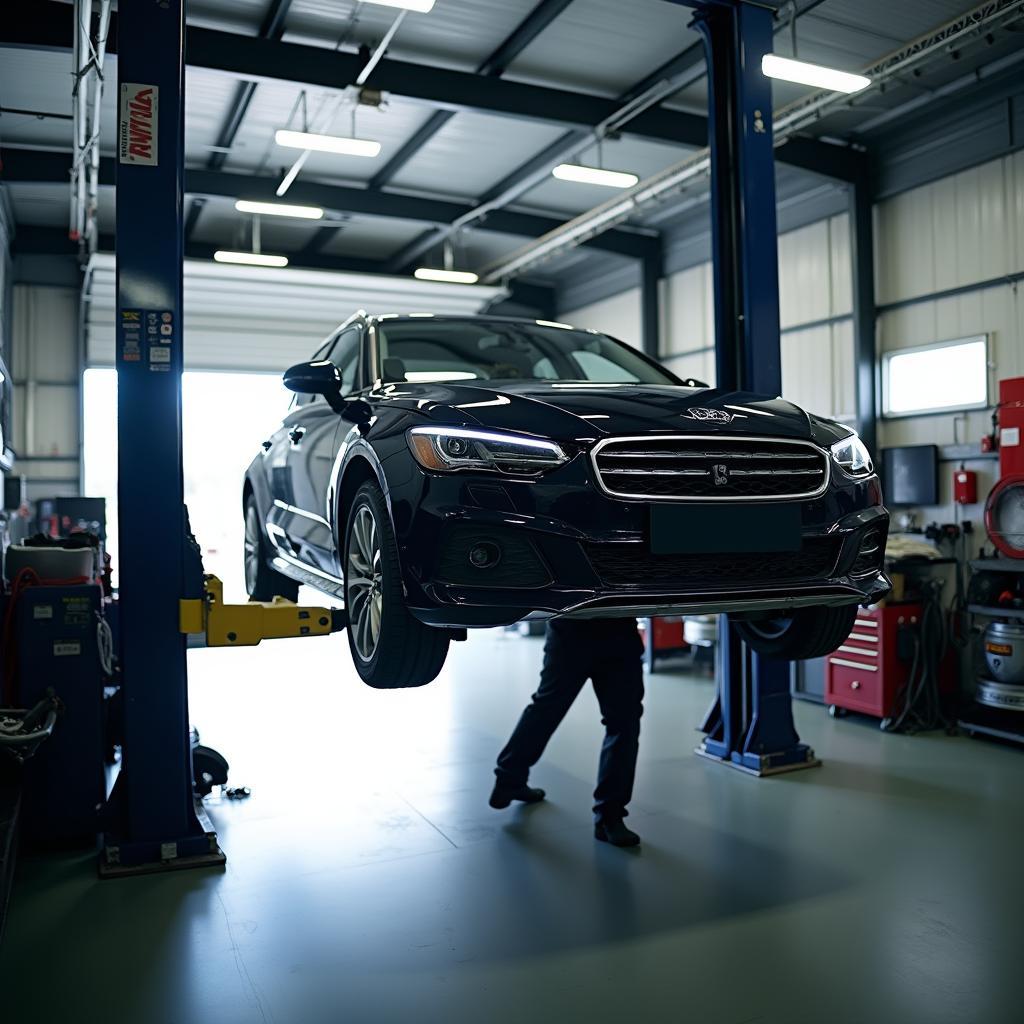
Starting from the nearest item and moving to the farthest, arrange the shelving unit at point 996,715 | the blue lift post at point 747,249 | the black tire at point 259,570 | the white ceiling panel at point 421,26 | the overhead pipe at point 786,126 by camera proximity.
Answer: the blue lift post at point 747,249
the black tire at point 259,570
the shelving unit at point 996,715
the overhead pipe at point 786,126
the white ceiling panel at point 421,26

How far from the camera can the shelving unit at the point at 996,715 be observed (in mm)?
5219

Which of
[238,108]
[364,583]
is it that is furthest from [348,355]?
[238,108]

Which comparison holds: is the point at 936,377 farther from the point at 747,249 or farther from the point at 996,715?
the point at 747,249

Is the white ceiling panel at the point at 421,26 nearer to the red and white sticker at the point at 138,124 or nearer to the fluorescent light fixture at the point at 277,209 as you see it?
the fluorescent light fixture at the point at 277,209

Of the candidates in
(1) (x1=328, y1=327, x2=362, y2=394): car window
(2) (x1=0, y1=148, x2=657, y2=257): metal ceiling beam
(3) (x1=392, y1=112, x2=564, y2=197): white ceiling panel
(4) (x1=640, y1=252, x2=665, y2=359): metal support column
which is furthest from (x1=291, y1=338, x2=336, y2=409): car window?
(4) (x1=640, y1=252, x2=665, y2=359): metal support column

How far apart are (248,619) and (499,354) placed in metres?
1.28

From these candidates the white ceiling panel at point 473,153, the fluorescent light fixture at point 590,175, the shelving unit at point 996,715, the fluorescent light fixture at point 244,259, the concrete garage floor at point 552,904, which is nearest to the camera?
the concrete garage floor at point 552,904

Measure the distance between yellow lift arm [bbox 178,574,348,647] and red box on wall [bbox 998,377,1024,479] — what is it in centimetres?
415

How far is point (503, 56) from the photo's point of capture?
6.93 metres

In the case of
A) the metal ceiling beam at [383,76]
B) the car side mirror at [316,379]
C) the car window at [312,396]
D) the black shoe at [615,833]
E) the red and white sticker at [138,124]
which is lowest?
the black shoe at [615,833]

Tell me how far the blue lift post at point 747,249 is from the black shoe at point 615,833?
1.21 metres

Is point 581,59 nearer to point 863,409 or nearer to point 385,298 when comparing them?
point 863,409

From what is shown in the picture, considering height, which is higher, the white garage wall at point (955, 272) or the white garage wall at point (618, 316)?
the white garage wall at point (618, 316)

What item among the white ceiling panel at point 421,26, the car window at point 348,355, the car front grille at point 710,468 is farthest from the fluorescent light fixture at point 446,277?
the car front grille at point 710,468
